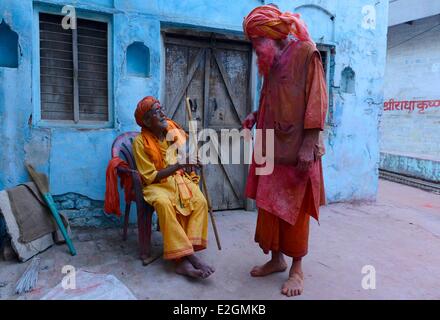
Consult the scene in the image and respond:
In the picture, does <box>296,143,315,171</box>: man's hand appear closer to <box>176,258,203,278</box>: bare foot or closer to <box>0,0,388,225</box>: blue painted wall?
<box>176,258,203,278</box>: bare foot

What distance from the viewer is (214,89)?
180 inches

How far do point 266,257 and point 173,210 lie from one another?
1081mm

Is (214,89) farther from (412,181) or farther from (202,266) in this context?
(412,181)

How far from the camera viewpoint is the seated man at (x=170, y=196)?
281 cm

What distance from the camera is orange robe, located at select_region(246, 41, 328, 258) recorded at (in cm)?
249

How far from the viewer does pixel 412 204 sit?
6.10 m

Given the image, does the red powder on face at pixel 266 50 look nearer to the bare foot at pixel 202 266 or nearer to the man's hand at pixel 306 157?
the man's hand at pixel 306 157

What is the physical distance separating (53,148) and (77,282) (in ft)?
4.98

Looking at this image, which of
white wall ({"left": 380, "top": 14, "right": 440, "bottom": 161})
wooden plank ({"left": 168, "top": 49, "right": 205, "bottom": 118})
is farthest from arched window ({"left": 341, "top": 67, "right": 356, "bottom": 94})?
white wall ({"left": 380, "top": 14, "right": 440, "bottom": 161})

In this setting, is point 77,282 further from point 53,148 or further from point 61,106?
point 61,106

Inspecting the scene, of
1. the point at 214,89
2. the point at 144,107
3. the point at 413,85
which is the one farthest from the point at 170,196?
the point at 413,85

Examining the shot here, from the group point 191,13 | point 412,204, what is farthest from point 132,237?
point 412,204

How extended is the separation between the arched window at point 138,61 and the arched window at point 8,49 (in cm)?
111

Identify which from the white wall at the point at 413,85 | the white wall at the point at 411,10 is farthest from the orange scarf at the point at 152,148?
the white wall at the point at 411,10
